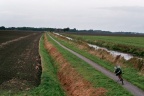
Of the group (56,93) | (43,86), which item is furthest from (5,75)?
(56,93)

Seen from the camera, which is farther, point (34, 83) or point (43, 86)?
point (34, 83)

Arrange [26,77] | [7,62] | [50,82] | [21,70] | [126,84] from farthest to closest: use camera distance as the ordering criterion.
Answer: [7,62]
[21,70]
[26,77]
[50,82]
[126,84]

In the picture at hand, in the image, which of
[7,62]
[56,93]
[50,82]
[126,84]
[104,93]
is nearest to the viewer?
[104,93]

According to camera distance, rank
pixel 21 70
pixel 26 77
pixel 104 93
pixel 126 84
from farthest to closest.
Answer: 1. pixel 21 70
2. pixel 26 77
3. pixel 126 84
4. pixel 104 93

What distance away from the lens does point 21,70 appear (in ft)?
103

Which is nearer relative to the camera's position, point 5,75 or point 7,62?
point 5,75

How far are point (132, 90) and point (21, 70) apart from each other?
13.9 metres

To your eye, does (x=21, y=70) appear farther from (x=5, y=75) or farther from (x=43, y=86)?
Answer: (x=43, y=86)

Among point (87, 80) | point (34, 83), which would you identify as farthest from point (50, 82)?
point (87, 80)

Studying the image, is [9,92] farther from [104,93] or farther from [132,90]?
[132,90]

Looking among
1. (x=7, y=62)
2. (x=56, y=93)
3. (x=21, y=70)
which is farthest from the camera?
(x=7, y=62)

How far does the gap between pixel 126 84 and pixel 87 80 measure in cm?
341

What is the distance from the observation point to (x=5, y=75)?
2806 cm

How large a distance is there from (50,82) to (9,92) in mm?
4801
